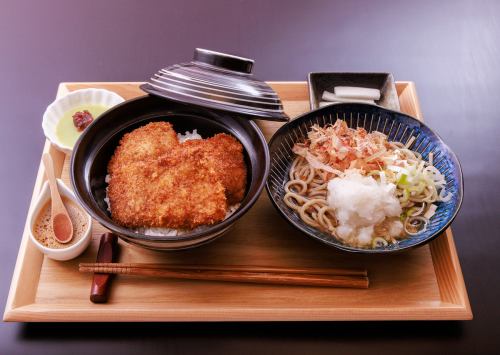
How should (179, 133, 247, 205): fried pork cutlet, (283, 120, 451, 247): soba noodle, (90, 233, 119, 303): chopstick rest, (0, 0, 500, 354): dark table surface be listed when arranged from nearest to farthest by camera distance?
(90, 233, 119, 303): chopstick rest → (179, 133, 247, 205): fried pork cutlet → (283, 120, 451, 247): soba noodle → (0, 0, 500, 354): dark table surface

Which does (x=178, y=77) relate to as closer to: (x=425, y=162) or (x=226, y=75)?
(x=226, y=75)

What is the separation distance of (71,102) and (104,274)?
45.9 inches

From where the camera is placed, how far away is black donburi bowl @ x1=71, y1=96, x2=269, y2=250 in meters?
1.80

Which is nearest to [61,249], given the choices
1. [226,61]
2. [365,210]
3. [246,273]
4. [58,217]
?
[58,217]

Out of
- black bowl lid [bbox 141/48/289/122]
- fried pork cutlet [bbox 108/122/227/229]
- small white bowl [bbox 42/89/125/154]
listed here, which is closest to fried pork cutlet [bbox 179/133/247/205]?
fried pork cutlet [bbox 108/122/227/229]

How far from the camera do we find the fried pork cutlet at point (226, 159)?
2031mm

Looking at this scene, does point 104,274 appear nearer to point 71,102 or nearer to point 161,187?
point 161,187

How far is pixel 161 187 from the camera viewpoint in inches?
77.1

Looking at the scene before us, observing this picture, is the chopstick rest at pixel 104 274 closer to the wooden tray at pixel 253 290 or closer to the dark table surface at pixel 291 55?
the wooden tray at pixel 253 290

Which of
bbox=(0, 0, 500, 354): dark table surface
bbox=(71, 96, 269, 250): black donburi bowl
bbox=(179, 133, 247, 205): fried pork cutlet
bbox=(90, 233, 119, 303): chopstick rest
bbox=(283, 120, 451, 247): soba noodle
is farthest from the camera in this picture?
bbox=(0, 0, 500, 354): dark table surface

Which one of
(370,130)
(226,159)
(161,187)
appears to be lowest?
(161,187)

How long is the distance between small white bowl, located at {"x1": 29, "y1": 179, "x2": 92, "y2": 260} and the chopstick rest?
0.26ft

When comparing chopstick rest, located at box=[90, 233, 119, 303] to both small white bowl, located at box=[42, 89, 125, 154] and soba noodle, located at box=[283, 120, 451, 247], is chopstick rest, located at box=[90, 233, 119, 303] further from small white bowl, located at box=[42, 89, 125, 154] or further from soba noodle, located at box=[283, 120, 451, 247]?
soba noodle, located at box=[283, 120, 451, 247]

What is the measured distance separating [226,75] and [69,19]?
2.06 metres
